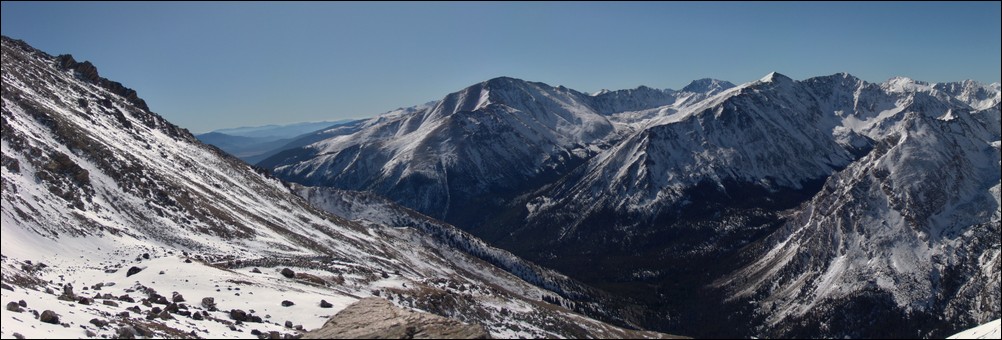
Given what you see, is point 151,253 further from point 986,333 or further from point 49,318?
point 986,333

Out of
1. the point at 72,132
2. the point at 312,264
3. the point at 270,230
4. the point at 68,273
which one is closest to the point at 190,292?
the point at 68,273

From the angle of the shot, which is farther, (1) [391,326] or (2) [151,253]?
(2) [151,253]

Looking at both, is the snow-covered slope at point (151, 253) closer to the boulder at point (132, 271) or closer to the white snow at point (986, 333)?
the boulder at point (132, 271)

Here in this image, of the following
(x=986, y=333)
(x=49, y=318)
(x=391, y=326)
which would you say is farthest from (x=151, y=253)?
(x=986, y=333)

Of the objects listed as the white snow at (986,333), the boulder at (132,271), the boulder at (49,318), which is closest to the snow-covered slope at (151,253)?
the boulder at (49,318)

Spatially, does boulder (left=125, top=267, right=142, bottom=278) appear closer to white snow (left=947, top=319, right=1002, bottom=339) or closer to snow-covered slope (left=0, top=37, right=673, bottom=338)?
snow-covered slope (left=0, top=37, right=673, bottom=338)

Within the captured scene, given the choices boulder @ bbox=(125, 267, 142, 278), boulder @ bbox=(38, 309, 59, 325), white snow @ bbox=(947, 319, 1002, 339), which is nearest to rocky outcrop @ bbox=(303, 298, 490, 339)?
boulder @ bbox=(38, 309, 59, 325)
